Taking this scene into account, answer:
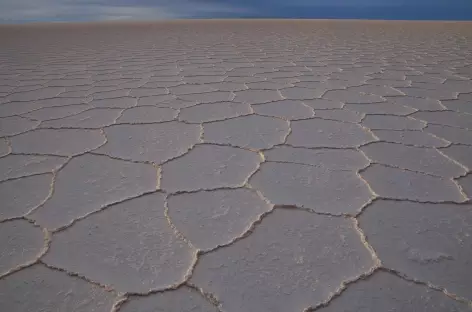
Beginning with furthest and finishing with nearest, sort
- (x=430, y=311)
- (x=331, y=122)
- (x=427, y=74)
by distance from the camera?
(x=427, y=74) → (x=331, y=122) → (x=430, y=311)

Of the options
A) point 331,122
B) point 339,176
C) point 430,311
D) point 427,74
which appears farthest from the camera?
point 427,74

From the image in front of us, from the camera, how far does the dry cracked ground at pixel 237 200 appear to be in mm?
737

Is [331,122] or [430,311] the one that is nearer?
[430,311]

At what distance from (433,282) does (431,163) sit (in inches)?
25.1

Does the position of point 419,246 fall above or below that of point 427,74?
above

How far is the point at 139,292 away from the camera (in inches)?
28.7

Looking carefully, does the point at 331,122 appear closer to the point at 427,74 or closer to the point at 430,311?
the point at 430,311

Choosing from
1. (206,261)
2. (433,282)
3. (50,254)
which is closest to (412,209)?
(433,282)

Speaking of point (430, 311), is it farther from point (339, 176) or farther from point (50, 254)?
point (50, 254)

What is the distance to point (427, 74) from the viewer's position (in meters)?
2.79

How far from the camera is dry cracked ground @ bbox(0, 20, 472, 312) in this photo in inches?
29.0

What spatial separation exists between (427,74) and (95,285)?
2868mm

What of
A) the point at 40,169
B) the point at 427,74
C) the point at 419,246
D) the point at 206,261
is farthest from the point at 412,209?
the point at 427,74

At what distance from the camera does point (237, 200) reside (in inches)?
41.3
